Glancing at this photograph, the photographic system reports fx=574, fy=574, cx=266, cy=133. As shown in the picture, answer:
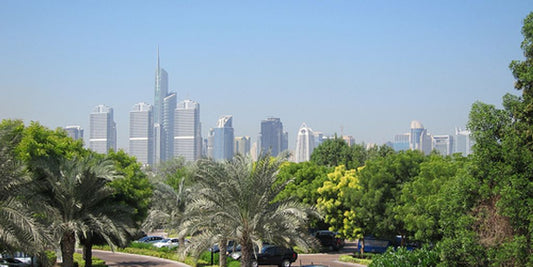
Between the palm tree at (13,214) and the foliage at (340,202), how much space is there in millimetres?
20577

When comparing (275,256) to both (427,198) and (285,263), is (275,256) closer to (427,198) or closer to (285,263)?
(285,263)

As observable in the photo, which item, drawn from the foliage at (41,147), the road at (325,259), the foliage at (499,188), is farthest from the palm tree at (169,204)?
→ the foliage at (499,188)

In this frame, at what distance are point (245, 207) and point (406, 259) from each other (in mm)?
7217

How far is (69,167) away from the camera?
84.3 ft

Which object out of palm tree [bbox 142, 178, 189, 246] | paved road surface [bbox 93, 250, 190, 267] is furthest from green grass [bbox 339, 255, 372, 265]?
palm tree [bbox 142, 178, 189, 246]

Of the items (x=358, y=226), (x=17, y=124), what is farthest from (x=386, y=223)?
(x=17, y=124)

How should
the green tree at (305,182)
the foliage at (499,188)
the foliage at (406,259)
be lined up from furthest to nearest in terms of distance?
the green tree at (305,182) < the foliage at (406,259) < the foliage at (499,188)

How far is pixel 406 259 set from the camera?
18.7m

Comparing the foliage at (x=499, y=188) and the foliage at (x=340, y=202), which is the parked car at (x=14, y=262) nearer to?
the foliage at (x=340, y=202)

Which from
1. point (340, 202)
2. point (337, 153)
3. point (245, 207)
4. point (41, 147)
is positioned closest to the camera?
point (245, 207)

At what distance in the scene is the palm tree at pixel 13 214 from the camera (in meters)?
18.3

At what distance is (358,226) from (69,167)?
18.2 metres

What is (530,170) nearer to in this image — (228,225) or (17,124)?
(228,225)

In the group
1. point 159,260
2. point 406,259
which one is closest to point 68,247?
point 159,260
